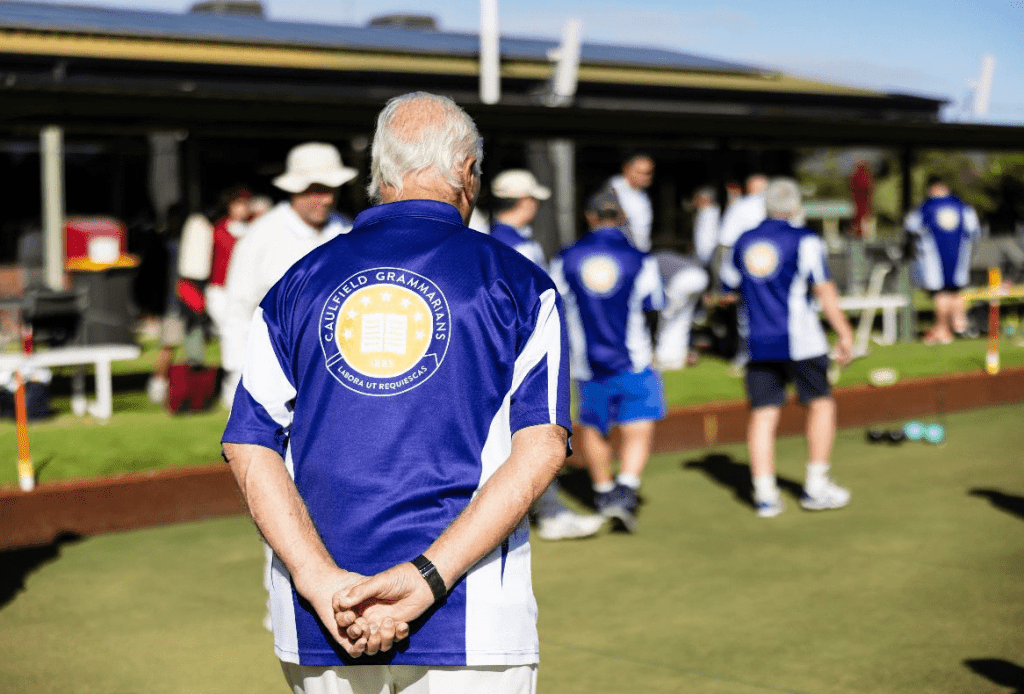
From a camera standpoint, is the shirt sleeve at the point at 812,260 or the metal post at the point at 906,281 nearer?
the shirt sleeve at the point at 812,260

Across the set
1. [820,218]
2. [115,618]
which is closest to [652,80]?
[820,218]

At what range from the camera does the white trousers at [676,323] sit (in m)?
11.7

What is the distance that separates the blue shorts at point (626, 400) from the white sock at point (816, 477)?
105 centimetres

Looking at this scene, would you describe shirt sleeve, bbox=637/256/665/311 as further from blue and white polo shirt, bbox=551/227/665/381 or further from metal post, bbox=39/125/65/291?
metal post, bbox=39/125/65/291

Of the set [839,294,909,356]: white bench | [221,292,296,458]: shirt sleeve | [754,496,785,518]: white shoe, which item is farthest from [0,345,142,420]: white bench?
[221,292,296,458]: shirt sleeve

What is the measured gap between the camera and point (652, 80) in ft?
78.6

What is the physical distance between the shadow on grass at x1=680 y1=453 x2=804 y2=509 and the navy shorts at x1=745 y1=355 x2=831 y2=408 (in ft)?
2.40

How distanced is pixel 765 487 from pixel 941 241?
7.65 meters

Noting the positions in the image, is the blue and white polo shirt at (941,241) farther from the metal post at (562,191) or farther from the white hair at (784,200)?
the white hair at (784,200)

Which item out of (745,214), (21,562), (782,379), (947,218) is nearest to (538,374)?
(21,562)

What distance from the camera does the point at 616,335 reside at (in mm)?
6738

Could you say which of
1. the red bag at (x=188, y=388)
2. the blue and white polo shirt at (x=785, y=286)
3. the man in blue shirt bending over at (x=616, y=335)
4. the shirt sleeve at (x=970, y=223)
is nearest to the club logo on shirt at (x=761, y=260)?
the blue and white polo shirt at (x=785, y=286)

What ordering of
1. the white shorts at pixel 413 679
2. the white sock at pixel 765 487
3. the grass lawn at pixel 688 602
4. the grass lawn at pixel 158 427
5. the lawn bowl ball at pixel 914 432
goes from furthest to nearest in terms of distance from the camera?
the lawn bowl ball at pixel 914 432 → the grass lawn at pixel 158 427 → the white sock at pixel 765 487 → the grass lawn at pixel 688 602 → the white shorts at pixel 413 679

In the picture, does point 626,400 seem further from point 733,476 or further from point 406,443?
point 406,443
